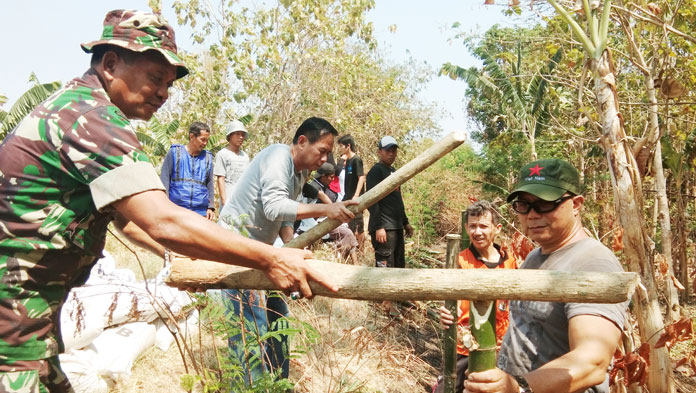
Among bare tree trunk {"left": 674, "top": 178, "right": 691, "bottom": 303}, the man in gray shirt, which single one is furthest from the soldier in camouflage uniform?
bare tree trunk {"left": 674, "top": 178, "right": 691, "bottom": 303}

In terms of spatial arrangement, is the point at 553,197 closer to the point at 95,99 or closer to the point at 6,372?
the point at 95,99

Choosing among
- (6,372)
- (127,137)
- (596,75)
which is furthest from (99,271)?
(596,75)

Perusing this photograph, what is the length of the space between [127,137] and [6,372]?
30.6 inches

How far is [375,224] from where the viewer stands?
5762mm

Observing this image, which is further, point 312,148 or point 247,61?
point 247,61

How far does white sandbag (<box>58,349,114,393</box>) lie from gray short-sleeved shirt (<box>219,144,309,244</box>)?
121cm

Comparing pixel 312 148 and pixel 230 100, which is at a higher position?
pixel 230 100

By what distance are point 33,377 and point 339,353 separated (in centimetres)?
341

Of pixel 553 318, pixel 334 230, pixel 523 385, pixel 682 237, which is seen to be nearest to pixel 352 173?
pixel 334 230

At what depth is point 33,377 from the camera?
1556mm

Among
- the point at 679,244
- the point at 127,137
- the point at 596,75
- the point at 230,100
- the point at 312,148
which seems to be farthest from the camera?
the point at 230,100

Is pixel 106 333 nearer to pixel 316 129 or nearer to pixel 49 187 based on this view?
pixel 316 129

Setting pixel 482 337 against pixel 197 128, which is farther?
pixel 197 128

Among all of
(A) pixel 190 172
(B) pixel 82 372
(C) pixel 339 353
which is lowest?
(C) pixel 339 353
